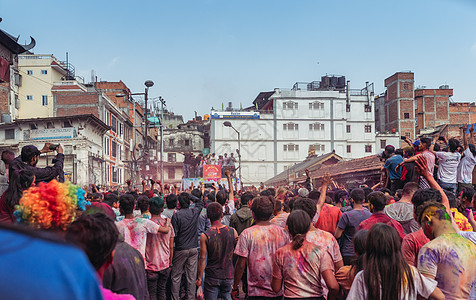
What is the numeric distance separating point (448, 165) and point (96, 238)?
303 inches

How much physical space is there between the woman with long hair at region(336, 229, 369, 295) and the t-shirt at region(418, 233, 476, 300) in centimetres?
49

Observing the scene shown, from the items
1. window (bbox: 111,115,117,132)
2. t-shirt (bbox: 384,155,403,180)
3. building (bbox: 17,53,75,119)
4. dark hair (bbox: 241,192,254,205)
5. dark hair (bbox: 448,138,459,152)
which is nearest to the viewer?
dark hair (bbox: 448,138,459,152)

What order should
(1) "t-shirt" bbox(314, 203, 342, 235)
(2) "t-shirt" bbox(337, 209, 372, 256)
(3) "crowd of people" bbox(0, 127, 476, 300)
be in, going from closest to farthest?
(3) "crowd of people" bbox(0, 127, 476, 300), (2) "t-shirt" bbox(337, 209, 372, 256), (1) "t-shirt" bbox(314, 203, 342, 235)

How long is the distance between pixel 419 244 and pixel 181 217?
426 centimetres

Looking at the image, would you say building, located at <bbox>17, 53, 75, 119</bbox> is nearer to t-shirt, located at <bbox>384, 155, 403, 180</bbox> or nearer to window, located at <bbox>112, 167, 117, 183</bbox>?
window, located at <bbox>112, 167, 117, 183</bbox>

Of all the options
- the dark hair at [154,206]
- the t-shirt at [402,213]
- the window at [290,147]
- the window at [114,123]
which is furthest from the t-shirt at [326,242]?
the window at [290,147]

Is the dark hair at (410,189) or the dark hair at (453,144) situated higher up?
the dark hair at (453,144)

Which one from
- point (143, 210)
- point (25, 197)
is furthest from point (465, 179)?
point (25, 197)

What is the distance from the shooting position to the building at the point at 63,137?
34969 millimetres

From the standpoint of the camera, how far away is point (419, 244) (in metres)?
4.35

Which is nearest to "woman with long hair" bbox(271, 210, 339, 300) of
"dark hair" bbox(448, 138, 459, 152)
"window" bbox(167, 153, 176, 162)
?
"dark hair" bbox(448, 138, 459, 152)

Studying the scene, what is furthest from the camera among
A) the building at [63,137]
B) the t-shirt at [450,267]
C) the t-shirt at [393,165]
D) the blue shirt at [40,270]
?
the building at [63,137]

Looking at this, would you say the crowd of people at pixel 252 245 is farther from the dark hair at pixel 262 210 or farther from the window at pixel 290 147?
the window at pixel 290 147

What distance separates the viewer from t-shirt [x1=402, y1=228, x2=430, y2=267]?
4.35 metres
